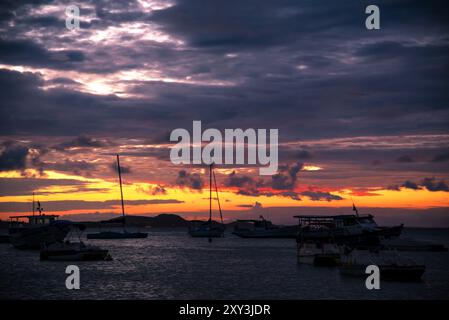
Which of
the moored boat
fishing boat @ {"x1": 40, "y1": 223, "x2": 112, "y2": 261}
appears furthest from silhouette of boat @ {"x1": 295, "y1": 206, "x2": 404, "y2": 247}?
the moored boat

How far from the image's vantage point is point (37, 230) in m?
116

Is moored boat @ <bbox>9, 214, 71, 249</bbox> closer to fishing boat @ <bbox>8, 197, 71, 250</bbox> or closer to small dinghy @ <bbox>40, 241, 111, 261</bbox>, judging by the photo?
fishing boat @ <bbox>8, 197, 71, 250</bbox>

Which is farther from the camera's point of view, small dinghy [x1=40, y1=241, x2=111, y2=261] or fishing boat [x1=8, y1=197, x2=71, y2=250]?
fishing boat [x1=8, y1=197, x2=71, y2=250]

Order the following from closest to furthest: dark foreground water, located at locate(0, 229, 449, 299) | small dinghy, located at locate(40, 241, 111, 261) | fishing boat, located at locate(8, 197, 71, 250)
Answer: dark foreground water, located at locate(0, 229, 449, 299), small dinghy, located at locate(40, 241, 111, 261), fishing boat, located at locate(8, 197, 71, 250)

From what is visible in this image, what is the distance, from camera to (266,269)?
256ft

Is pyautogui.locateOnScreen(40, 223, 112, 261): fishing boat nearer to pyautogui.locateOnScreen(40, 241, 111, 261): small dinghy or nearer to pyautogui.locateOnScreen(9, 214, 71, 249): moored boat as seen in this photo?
pyautogui.locateOnScreen(40, 241, 111, 261): small dinghy

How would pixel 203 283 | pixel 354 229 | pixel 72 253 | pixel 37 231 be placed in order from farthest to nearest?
pixel 37 231 < pixel 354 229 < pixel 72 253 < pixel 203 283

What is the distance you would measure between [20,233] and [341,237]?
7357 centimetres

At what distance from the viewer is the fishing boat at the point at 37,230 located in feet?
362

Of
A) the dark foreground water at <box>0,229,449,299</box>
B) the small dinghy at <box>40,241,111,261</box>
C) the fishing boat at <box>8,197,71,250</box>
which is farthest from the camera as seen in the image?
the fishing boat at <box>8,197,71,250</box>

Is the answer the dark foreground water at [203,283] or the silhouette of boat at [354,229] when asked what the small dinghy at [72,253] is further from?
the silhouette of boat at [354,229]

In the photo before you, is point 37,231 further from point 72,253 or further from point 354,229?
point 354,229

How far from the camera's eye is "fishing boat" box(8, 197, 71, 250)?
110438mm

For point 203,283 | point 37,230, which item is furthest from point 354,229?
point 37,230
